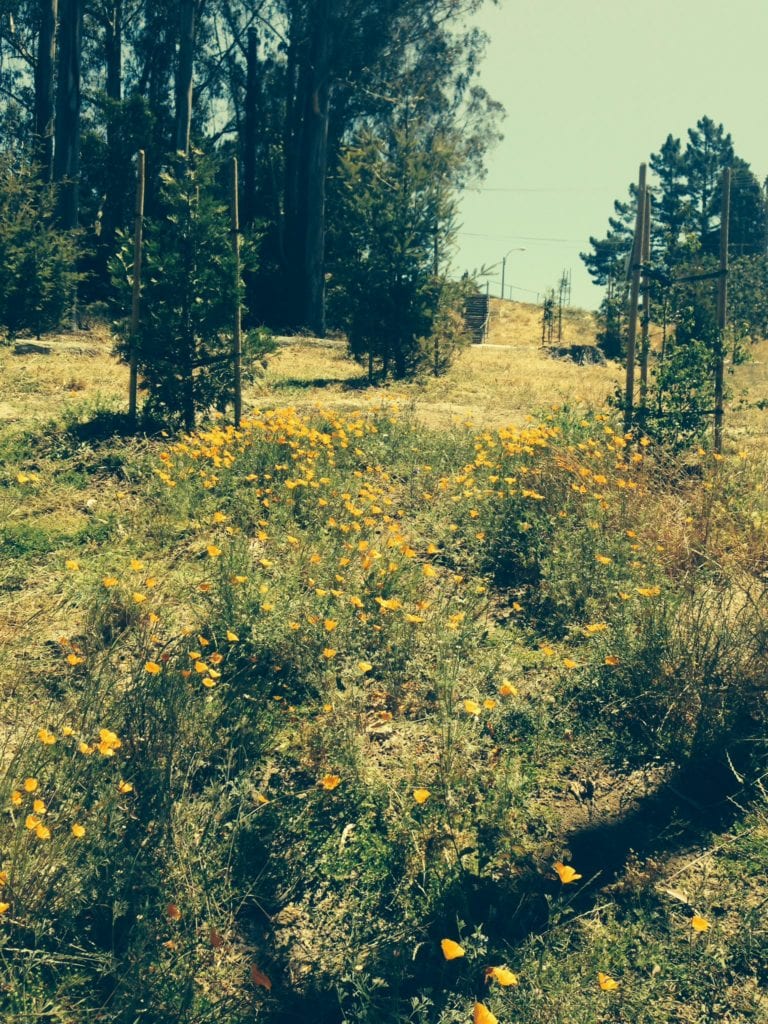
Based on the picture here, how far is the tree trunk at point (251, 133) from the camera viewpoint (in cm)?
Result: 2811

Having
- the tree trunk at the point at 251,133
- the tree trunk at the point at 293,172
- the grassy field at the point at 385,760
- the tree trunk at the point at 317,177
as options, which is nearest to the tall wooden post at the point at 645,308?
the grassy field at the point at 385,760

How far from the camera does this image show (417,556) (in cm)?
527

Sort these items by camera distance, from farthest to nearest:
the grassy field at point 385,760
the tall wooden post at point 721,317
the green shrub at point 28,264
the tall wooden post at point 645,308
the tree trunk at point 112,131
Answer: the tree trunk at point 112,131 < the green shrub at point 28,264 < the tall wooden post at point 645,308 < the tall wooden post at point 721,317 < the grassy field at point 385,760

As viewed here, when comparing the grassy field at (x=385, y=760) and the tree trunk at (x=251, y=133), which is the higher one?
the tree trunk at (x=251, y=133)

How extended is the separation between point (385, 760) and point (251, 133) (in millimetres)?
28273

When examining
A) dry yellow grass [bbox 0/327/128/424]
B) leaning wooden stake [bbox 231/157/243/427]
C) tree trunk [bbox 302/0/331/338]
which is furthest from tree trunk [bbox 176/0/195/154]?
leaning wooden stake [bbox 231/157/243/427]

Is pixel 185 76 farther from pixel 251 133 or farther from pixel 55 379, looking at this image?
pixel 251 133

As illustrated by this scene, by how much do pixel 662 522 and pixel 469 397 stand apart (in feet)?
24.8

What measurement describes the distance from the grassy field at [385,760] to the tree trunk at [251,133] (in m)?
24.3

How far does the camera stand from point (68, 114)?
18688mm

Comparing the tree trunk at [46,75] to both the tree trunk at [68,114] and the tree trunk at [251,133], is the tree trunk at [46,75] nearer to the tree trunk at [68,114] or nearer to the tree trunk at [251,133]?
the tree trunk at [68,114]

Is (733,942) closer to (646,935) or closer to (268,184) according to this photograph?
(646,935)

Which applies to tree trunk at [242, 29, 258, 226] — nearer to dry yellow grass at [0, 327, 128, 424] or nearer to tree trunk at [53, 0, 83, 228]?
tree trunk at [53, 0, 83, 228]

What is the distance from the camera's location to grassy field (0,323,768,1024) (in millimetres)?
2529
